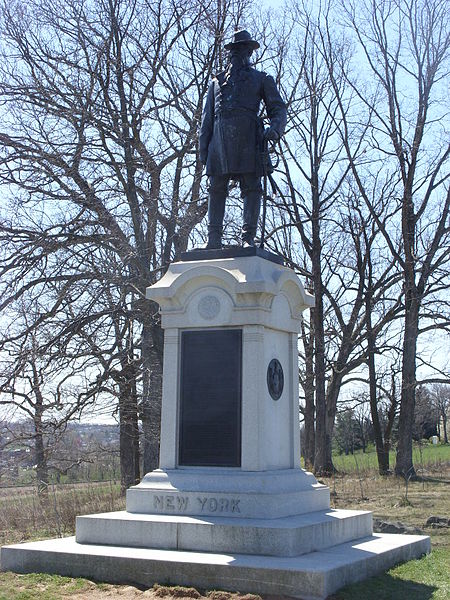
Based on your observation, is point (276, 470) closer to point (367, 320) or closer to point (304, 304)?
point (304, 304)

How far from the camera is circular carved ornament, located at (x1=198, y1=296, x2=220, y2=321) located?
9461 mm

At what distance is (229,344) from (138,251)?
29.8 ft

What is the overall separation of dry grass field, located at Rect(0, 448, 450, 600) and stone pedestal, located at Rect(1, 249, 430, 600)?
0.22 metres

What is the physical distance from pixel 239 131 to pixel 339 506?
8.24 metres

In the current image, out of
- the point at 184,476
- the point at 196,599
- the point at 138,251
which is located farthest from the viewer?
the point at 138,251

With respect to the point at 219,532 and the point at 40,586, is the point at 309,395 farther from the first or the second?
the point at 40,586

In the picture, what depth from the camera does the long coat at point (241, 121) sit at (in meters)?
10.1

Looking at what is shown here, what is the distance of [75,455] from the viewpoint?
1855 cm

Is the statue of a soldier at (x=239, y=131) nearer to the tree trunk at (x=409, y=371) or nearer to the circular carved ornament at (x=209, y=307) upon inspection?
the circular carved ornament at (x=209, y=307)

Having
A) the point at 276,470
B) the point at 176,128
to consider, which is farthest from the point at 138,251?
the point at 276,470

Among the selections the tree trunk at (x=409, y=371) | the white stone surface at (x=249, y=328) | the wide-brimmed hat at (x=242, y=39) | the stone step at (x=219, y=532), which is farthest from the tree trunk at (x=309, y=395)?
the stone step at (x=219, y=532)

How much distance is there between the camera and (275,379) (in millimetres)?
9617

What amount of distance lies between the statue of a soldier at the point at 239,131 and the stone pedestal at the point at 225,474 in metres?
0.74

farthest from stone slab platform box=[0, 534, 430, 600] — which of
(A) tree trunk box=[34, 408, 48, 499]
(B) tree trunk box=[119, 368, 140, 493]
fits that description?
(B) tree trunk box=[119, 368, 140, 493]
